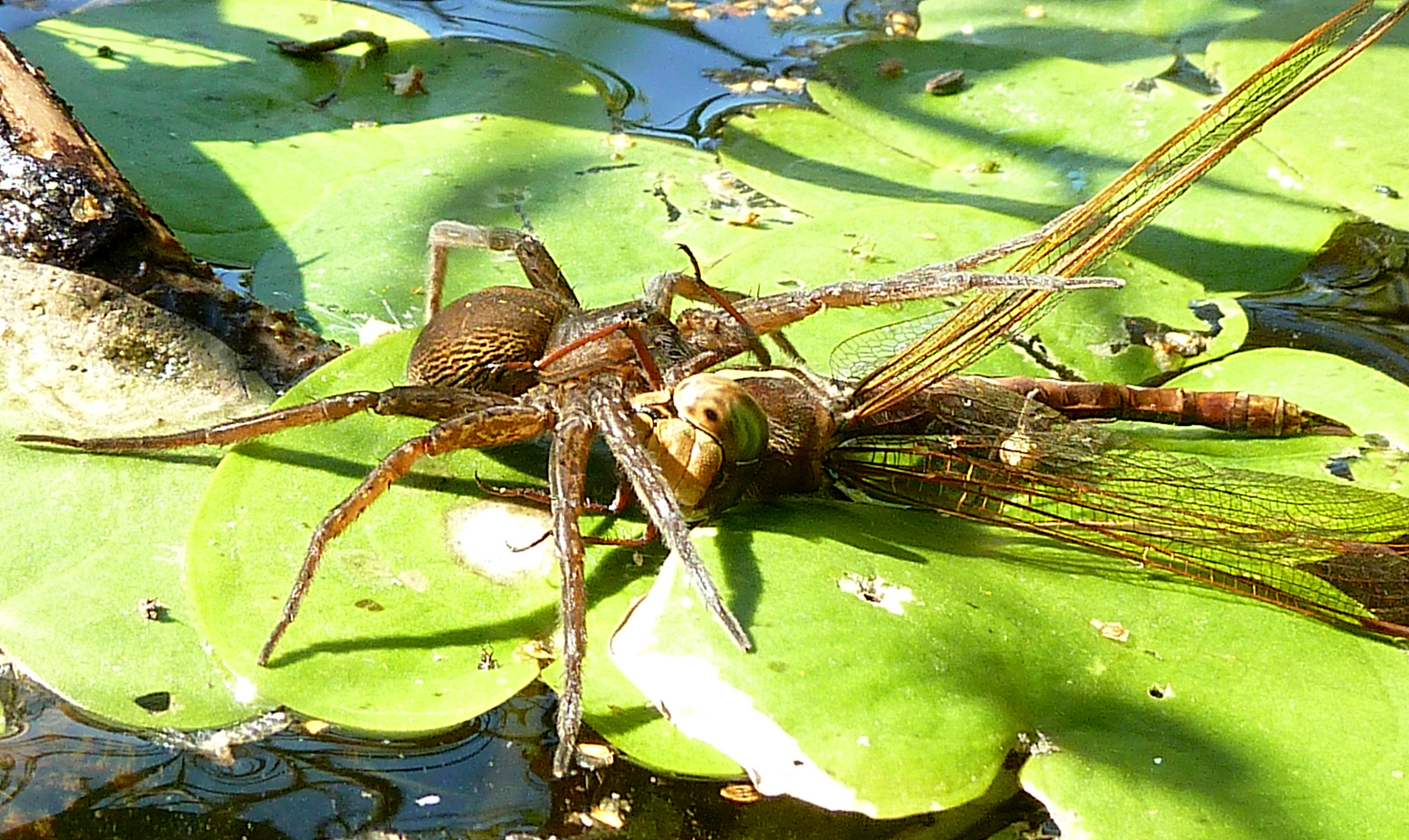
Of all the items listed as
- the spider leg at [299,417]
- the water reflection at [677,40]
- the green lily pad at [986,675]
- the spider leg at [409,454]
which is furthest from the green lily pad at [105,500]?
the water reflection at [677,40]

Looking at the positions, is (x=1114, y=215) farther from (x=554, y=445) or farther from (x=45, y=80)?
(x=45, y=80)

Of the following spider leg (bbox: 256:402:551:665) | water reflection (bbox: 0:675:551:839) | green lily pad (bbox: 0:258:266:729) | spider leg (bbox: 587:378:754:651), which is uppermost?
spider leg (bbox: 587:378:754:651)

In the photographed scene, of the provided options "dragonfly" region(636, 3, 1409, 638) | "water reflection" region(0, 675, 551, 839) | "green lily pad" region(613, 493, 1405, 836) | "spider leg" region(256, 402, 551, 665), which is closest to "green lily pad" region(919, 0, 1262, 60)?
"dragonfly" region(636, 3, 1409, 638)

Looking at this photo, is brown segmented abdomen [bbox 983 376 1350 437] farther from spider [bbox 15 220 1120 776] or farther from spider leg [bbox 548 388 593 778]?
spider leg [bbox 548 388 593 778]

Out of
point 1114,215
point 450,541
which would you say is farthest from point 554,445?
point 1114,215

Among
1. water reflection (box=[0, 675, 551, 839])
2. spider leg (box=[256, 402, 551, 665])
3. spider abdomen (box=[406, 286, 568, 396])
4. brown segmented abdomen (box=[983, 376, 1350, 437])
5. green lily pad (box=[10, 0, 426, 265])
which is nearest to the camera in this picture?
water reflection (box=[0, 675, 551, 839])

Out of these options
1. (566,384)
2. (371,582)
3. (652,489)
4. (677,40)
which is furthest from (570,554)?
(677,40)

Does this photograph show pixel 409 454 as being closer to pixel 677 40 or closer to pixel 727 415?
pixel 727 415

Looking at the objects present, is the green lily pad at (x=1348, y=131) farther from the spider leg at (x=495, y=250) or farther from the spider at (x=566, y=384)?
the spider leg at (x=495, y=250)
